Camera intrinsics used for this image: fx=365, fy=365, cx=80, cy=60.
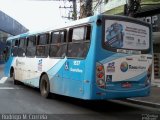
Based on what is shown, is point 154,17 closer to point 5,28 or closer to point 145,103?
point 145,103

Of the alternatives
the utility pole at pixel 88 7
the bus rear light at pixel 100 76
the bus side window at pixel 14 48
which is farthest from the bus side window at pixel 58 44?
the utility pole at pixel 88 7

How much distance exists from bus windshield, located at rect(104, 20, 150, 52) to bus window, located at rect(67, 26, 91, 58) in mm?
635

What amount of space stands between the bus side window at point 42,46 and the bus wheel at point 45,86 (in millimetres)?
921

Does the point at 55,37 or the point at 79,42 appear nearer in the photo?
the point at 79,42

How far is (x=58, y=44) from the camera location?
13.3 m

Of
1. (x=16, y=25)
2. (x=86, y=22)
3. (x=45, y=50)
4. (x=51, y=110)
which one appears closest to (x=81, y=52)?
(x=86, y=22)

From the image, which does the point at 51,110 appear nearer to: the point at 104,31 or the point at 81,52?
the point at 81,52

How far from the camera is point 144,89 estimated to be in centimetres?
1178

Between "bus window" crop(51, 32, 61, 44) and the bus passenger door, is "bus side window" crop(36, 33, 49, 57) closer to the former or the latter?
"bus window" crop(51, 32, 61, 44)

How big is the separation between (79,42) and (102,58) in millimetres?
1209

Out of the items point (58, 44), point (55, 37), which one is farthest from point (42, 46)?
point (58, 44)

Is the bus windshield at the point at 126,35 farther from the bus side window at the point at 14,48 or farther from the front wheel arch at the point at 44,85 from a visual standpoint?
the bus side window at the point at 14,48

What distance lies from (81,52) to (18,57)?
7893 mm

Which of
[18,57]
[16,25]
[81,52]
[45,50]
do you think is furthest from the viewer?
[16,25]
